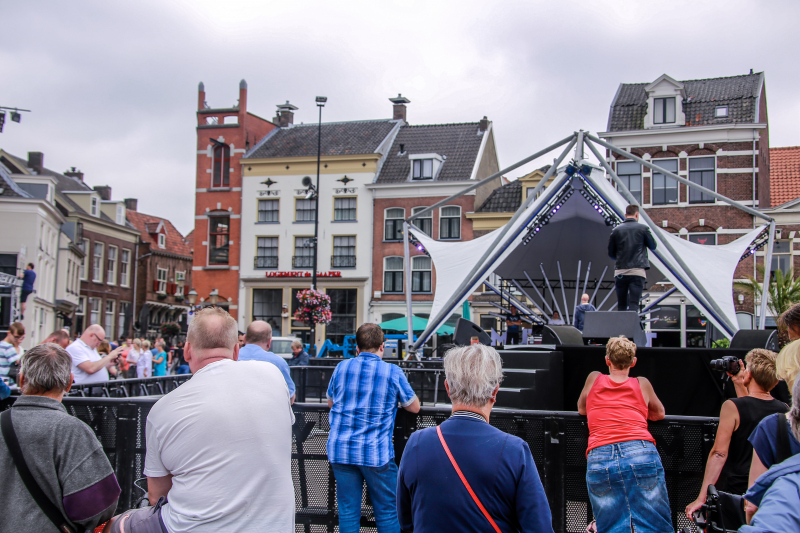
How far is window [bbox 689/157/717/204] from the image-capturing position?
2902 centimetres

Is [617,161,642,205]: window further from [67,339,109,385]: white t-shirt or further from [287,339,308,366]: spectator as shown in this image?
[67,339,109,385]: white t-shirt

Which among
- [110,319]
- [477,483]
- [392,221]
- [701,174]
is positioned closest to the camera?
[477,483]

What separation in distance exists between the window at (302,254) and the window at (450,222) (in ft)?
23.0

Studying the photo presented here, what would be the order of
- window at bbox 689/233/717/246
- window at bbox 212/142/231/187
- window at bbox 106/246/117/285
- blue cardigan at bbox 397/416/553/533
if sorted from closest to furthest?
blue cardigan at bbox 397/416/553/533 → window at bbox 689/233/717/246 → window at bbox 212/142/231/187 → window at bbox 106/246/117/285

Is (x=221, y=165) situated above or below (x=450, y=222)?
above

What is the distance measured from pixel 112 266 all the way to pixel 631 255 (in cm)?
4354

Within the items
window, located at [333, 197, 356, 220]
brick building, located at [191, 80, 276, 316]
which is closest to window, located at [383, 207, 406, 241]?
window, located at [333, 197, 356, 220]

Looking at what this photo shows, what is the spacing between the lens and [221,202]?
3972 cm

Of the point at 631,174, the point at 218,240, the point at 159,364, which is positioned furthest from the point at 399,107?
the point at 159,364

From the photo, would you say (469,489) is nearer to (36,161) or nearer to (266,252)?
(266,252)

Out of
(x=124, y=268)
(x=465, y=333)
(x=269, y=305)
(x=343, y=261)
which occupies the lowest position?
(x=465, y=333)

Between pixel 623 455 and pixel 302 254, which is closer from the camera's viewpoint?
pixel 623 455

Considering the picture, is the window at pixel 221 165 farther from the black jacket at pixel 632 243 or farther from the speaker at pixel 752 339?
the speaker at pixel 752 339

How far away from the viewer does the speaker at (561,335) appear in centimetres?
891
